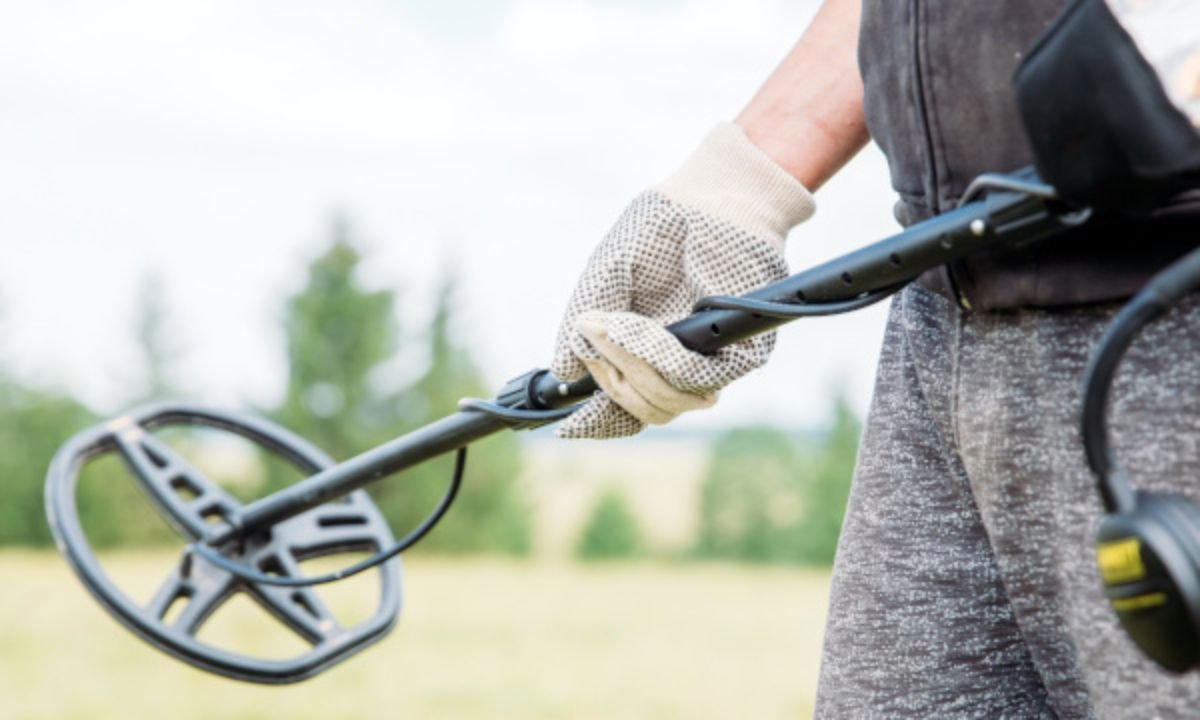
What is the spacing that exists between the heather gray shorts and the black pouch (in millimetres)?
80

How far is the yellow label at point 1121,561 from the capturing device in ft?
2.35

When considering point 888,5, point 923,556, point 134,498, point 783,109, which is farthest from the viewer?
point 134,498

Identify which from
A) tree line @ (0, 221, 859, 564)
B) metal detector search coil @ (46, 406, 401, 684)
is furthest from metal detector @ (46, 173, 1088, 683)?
tree line @ (0, 221, 859, 564)

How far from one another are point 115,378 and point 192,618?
1803 cm

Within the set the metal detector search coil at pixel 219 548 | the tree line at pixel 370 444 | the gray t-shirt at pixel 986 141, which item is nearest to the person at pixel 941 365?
the gray t-shirt at pixel 986 141

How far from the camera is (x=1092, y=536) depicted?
0.82 meters

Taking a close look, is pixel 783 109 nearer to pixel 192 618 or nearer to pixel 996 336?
pixel 996 336

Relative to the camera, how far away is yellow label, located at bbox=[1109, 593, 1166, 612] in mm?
715

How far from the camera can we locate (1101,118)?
766 millimetres

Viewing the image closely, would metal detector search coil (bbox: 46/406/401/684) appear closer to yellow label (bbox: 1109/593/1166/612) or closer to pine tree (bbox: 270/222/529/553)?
yellow label (bbox: 1109/593/1166/612)

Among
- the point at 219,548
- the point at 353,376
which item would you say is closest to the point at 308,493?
the point at 219,548

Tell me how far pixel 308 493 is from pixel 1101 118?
100 cm

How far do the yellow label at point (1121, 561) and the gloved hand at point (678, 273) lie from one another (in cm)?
42

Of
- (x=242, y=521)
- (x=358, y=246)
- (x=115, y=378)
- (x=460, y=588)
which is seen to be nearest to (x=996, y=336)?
(x=242, y=521)
